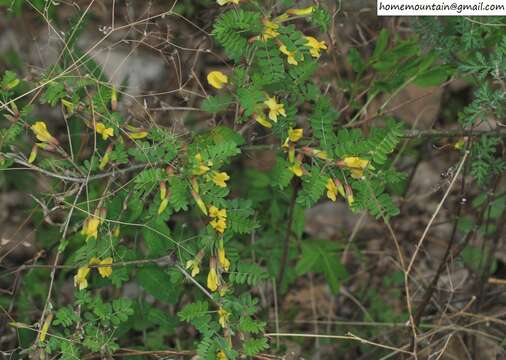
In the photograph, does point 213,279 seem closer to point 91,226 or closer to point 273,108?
point 91,226

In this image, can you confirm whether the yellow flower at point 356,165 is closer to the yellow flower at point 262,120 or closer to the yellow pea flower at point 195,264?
the yellow flower at point 262,120

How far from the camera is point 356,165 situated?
2.23 metres

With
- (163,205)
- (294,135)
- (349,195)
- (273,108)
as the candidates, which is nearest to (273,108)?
(273,108)

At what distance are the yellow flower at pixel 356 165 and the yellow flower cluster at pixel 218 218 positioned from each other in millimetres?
408

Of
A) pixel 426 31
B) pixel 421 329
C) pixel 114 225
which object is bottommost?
pixel 421 329

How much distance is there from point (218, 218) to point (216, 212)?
0.09 ft

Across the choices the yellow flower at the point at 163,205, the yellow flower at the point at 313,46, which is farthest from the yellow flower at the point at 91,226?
the yellow flower at the point at 313,46

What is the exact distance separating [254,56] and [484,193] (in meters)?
1.23

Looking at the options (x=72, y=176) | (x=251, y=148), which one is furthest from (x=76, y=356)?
(x=251, y=148)

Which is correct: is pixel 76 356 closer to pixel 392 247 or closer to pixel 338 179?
pixel 338 179

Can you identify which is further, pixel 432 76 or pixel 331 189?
pixel 432 76

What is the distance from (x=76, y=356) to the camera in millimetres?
2312

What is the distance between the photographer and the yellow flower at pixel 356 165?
2.23 metres

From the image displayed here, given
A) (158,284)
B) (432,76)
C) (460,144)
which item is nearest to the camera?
(158,284)
